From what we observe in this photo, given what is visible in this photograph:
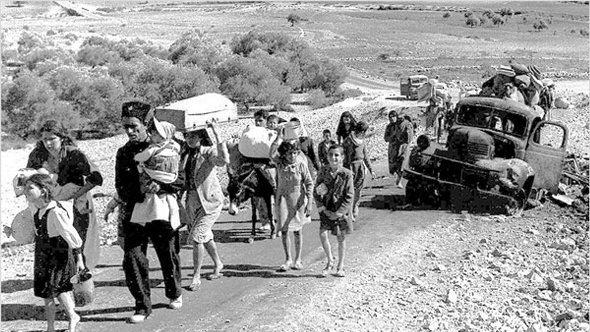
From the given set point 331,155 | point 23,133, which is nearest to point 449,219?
point 331,155

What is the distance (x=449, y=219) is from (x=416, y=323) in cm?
467

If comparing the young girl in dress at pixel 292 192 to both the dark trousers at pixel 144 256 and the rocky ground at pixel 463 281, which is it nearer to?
the rocky ground at pixel 463 281

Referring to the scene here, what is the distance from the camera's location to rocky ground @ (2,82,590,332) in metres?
8.51

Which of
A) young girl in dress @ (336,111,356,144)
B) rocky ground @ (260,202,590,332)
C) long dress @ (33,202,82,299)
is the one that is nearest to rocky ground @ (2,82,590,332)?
rocky ground @ (260,202,590,332)

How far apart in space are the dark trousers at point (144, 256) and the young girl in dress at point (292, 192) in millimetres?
1776

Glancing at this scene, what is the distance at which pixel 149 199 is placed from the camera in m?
7.68

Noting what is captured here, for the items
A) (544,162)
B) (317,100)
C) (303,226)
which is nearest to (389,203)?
(303,226)

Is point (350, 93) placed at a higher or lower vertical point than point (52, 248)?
lower

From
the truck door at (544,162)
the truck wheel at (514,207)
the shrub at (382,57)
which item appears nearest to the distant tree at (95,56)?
the shrub at (382,57)

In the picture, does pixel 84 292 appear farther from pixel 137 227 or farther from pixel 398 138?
pixel 398 138

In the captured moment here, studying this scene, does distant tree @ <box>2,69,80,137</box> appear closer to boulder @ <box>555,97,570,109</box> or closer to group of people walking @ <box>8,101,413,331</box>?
boulder @ <box>555,97,570,109</box>

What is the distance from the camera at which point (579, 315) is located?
9711 millimetres

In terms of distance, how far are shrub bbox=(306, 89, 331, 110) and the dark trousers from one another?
A: 29.1 meters

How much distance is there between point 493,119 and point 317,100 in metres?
23.7
